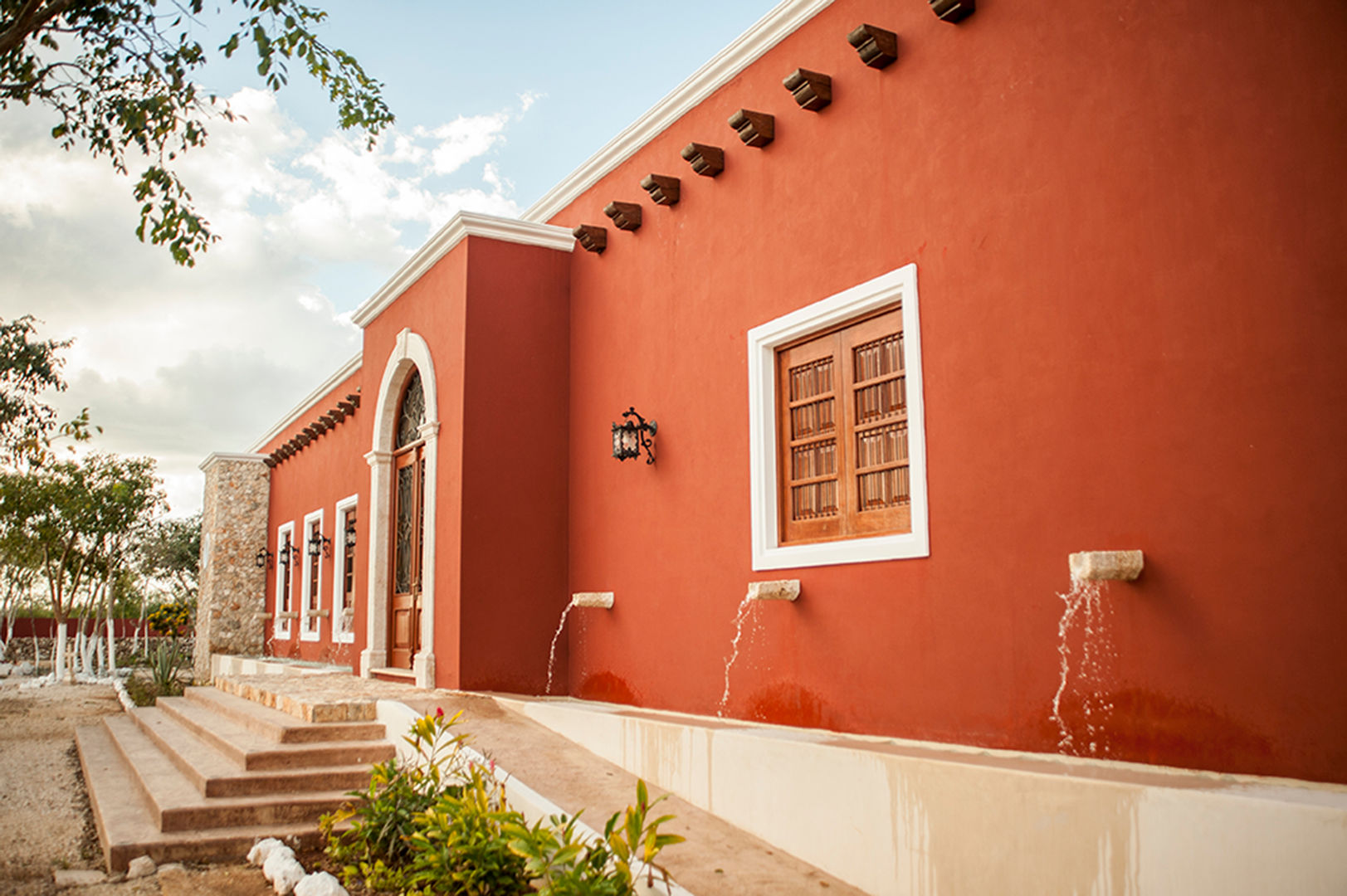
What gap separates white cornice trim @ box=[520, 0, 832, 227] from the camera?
6.12 meters

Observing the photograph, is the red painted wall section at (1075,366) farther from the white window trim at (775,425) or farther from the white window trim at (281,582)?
the white window trim at (281,582)

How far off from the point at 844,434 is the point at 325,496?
11285 mm

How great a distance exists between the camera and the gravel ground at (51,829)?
489 centimetres

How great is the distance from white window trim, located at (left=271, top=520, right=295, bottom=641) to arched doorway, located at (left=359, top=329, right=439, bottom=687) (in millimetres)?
6657

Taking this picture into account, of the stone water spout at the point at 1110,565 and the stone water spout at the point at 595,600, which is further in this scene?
the stone water spout at the point at 595,600

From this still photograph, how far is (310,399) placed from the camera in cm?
1633

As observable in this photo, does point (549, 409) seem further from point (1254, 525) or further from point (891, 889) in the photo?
point (1254, 525)

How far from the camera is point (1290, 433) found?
3.54 metres

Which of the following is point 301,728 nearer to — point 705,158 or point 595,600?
point 595,600

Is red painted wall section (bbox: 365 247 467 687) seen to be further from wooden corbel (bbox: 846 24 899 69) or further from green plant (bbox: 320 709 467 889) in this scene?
wooden corbel (bbox: 846 24 899 69)

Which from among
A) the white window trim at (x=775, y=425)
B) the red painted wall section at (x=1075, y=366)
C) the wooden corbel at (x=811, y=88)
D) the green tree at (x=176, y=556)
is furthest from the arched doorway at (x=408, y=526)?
the green tree at (x=176, y=556)

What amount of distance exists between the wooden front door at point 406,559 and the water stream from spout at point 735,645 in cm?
400

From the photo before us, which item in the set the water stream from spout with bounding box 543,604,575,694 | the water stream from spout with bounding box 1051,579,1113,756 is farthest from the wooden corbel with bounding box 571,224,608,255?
the water stream from spout with bounding box 1051,579,1113,756

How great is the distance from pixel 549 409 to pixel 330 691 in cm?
291
